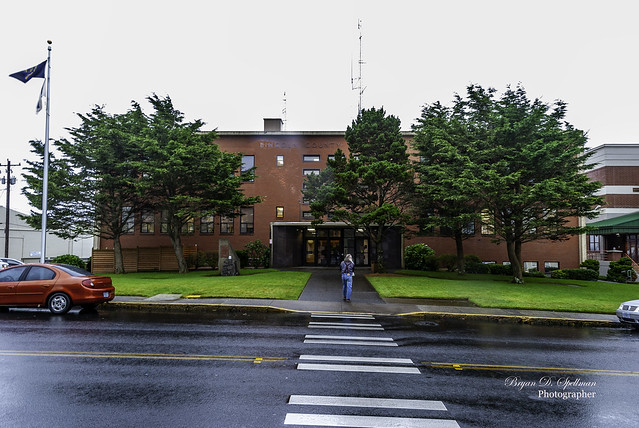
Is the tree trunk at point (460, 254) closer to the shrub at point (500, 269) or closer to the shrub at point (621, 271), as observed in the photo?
the shrub at point (500, 269)

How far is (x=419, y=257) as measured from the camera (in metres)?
28.8

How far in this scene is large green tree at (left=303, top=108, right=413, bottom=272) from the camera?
21.4 meters

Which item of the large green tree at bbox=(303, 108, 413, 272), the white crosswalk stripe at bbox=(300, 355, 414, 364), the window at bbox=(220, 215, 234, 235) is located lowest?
the white crosswalk stripe at bbox=(300, 355, 414, 364)

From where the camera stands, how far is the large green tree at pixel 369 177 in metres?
21.4

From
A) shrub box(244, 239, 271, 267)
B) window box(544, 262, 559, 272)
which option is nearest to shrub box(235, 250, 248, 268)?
shrub box(244, 239, 271, 267)

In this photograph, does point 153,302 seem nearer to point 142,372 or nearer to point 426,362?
point 142,372

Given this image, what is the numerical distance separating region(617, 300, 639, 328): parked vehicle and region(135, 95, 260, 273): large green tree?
1960 cm

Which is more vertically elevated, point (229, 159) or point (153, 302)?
point (229, 159)

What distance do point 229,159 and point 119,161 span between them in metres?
7.40

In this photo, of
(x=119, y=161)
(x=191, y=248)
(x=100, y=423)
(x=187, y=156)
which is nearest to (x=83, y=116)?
(x=119, y=161)

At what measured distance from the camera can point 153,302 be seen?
13273 millimetres

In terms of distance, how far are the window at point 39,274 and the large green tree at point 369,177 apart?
13.8 metres

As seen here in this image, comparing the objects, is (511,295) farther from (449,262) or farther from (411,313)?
(449,262)

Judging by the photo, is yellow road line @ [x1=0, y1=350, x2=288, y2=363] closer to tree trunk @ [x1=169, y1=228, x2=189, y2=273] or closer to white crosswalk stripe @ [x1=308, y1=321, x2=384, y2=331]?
white crosswalk stripe @ [x1=308, y1=321, x2=384, y2=331]
